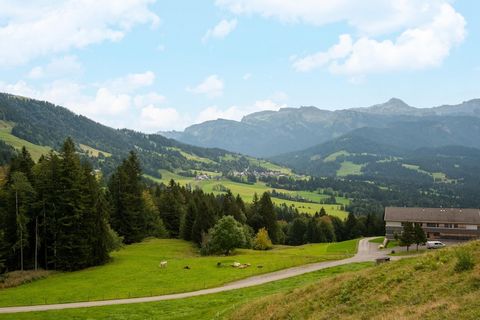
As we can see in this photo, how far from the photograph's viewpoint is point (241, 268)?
61.5 m

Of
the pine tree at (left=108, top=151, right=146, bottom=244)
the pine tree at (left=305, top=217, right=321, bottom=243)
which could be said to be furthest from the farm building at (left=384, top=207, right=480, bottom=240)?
the pine tree at (left=108, top=151, right=146, bottom=244)

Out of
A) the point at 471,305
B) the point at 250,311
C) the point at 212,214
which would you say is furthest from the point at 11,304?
the point at 212,214

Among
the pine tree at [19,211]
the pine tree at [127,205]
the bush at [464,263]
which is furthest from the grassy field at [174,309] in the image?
the pine tree at [127,205]

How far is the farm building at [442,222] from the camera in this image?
3947 inches

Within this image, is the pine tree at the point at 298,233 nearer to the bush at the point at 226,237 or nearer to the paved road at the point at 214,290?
the bush at the point at 226,237

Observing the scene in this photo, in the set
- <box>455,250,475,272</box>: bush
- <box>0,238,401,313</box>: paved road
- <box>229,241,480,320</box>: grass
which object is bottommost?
<box>0,238,401,313</box>: paved road

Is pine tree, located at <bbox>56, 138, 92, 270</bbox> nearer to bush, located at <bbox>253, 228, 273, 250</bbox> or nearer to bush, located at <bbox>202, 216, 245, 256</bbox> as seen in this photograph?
bush, located at <bbox>202, 216, 245, 256</bbox>

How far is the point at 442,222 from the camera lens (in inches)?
3996

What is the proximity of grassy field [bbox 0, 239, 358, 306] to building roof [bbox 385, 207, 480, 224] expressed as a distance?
40.7 m

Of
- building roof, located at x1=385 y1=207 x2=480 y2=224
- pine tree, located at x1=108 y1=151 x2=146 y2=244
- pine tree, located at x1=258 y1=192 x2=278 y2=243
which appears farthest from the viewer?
pine tree, located at x1=258 y1=192 x2=278 y2=243

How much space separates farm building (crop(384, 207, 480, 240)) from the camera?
100250mm

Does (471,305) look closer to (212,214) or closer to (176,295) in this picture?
(176,295)

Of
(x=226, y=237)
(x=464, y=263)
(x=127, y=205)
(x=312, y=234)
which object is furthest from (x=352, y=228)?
(x=464, y=263)

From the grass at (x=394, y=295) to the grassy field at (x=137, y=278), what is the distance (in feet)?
76.1
